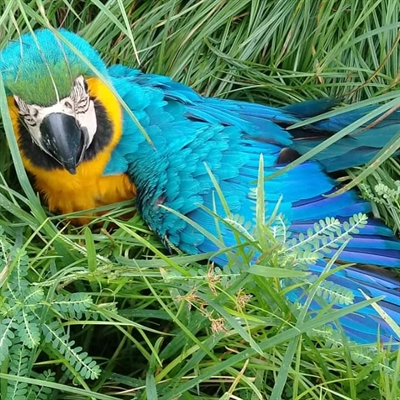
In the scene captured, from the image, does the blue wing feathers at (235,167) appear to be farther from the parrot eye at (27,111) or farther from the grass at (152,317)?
the parrot eye at (27,111)

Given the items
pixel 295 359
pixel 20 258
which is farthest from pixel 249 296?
pixel 20 258

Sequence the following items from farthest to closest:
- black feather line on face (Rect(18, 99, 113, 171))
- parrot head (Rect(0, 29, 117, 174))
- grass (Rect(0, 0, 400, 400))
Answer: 1. black feather line on face (Rect(18, 99, 113, 171))
2. parrot head (Rect(0, 29, 117, 174))
3. grass (Rect(0, 0, 400, 400))

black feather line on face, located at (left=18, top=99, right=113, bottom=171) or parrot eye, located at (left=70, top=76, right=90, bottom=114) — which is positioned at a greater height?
parrot eye, located at (left=70, top=76, right=90, bottom=114)

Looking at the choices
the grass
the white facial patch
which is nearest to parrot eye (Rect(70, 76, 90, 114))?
the white facial patch

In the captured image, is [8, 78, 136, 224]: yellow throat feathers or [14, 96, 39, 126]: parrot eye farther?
[8, 78, 136, 224]: yellow throat feathers

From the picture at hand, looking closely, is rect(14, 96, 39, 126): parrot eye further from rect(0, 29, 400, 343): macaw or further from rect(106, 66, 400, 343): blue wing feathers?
rect(106, 66, 400, 343): blue wing feathers

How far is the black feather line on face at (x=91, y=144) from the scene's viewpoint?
1110mm

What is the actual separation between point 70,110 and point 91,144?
0.11 metres

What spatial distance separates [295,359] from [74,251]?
1.22 feet

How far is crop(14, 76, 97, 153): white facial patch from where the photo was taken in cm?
100

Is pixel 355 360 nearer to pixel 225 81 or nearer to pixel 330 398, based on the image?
pixel 330 398

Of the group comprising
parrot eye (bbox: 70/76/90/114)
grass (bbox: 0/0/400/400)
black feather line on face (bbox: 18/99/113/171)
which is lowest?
grass (bbox: 0/0/400/400)

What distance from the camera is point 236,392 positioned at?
875 mm

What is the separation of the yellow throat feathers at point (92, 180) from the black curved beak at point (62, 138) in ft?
0.29
